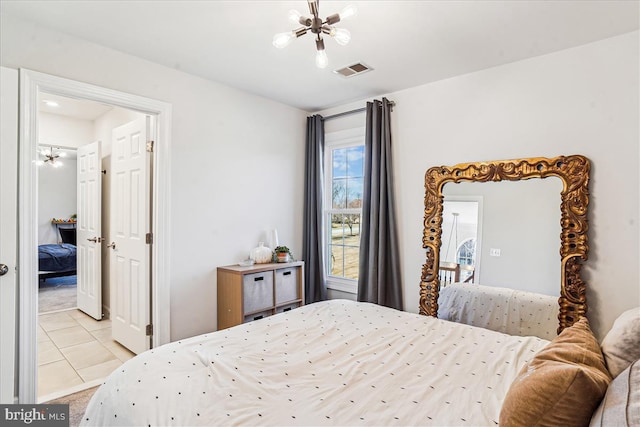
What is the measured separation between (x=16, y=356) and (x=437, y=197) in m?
3.31

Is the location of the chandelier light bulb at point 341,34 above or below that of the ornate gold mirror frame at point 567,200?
above

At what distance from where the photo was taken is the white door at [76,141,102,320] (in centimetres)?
411

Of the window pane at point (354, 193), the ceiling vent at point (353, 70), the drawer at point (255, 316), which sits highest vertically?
the ceiling vent at point (353, 70)

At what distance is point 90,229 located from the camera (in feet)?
14.1

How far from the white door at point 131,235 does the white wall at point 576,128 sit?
2474 mm

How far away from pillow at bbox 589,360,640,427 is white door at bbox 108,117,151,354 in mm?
3030

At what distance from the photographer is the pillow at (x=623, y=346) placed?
3.88 ft

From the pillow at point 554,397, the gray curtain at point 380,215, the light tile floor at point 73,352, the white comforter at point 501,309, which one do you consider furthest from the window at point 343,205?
the pillow at point 554,397

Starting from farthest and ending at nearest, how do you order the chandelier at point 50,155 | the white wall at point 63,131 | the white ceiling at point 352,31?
the chandelier at point 50,155, the white wall at point 63,131, the white ceiling at point 352,31

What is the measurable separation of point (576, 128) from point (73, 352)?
4645 millimetres

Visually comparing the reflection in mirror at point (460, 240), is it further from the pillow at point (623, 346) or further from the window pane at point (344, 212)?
the pillow at point (623, 346)

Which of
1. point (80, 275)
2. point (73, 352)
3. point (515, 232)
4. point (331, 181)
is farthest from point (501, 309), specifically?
point (80, 275)

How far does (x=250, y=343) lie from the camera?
171cm

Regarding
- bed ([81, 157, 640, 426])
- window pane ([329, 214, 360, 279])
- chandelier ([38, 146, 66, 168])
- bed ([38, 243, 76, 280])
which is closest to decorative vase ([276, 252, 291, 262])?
window pane ([329, 214, 360, 279])
